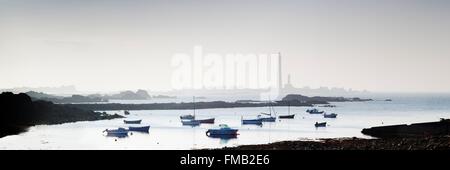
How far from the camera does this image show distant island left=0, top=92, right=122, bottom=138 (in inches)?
2363

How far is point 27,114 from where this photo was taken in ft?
217

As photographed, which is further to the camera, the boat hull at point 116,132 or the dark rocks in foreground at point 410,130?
the boat hull at point 116,132

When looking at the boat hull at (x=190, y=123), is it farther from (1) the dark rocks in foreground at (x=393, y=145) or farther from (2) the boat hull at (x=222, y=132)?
(1) the dark rocks in foreground at (x=393, y=145)

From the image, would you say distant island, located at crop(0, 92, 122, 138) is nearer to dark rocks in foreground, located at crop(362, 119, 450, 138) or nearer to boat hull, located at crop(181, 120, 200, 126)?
boat hull, located at crop(181, 120, 200, 126)

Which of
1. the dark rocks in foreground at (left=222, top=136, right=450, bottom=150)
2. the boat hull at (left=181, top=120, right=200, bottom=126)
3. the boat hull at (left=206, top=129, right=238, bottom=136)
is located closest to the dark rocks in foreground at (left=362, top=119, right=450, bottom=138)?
the boat hull at (left=206, top=129, right=238, bottom=136)


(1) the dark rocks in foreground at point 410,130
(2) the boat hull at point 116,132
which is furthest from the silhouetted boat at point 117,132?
(1) the dark rocks in foreground at point 410,130

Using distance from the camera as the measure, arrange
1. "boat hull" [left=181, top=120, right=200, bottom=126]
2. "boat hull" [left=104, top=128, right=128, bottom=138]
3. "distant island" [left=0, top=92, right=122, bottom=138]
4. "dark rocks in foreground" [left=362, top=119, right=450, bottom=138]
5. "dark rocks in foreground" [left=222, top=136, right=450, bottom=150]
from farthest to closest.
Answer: "boat hull" [left=181, top=120, right=200, bottom=126]
"distant island" [left=0, top=92, right=122, bottom=138]
"boat hull" [left=104, top=128, right=128, bottom=138]
"dark rocks in foreground" [left=362, top=119, right=450, bottom=138]
"dark rocks in foreground" [left=222, top=136, right=450, bottom=150]

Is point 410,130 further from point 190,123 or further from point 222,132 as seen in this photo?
point 190,123

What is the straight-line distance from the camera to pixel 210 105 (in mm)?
144875

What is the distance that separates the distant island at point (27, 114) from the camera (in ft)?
197
